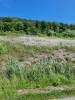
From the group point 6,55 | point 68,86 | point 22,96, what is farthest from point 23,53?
point 22,96

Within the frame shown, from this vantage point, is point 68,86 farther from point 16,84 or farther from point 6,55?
point 6,55

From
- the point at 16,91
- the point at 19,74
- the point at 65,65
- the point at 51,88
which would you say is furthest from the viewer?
the point at 65,65

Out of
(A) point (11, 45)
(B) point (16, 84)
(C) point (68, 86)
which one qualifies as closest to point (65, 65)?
(C) point (68, 86)

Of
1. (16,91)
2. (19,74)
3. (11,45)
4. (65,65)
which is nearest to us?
(16,91)

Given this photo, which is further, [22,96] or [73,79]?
[73,79]

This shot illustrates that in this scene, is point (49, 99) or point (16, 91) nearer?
point (49, 99)

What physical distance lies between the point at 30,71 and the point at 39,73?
1.21 feet

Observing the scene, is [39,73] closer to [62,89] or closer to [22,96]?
[62,89]

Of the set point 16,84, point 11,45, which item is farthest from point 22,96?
point 11,45

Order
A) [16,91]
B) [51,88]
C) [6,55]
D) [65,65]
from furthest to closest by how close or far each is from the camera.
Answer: [6,55] → [65,65] → [51,88] → [16,91]

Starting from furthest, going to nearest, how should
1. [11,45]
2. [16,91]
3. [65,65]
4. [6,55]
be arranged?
[11,45] → [6,55] → [65,65] → [16,91]

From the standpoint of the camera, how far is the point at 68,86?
42.0 feet

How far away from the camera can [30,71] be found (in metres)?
13.5

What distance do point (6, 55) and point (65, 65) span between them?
17.1ft
